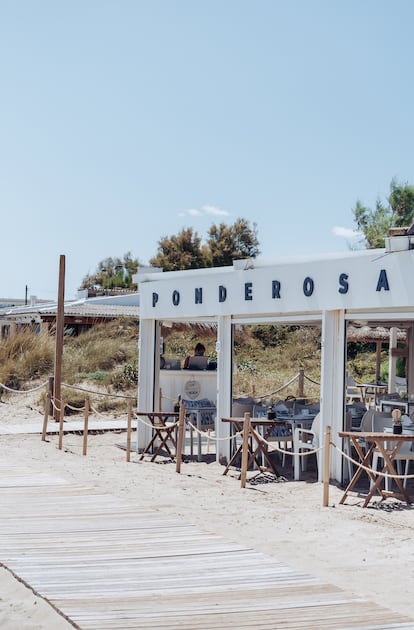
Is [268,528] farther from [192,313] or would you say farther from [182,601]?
[192,313]

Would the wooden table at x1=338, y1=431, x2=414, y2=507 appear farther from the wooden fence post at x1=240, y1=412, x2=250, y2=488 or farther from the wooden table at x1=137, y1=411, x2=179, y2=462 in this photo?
the wooden table at x1=137, y1=411, x2=179, y2=462

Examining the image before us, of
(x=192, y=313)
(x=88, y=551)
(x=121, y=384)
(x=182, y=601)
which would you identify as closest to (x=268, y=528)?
(x=88, y=551)

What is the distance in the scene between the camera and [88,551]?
773cm

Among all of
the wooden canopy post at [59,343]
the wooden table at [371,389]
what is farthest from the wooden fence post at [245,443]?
the wooden table at [371,389]

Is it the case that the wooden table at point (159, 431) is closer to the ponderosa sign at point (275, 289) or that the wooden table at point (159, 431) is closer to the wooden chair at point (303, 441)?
the ponderosa sign at point (275, 289)

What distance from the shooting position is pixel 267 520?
9594mm

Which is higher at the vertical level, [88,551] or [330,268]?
[330,268]

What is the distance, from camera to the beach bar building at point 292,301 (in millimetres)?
11008

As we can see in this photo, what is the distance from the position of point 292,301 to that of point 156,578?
6.30 meters

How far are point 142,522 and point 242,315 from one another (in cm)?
529

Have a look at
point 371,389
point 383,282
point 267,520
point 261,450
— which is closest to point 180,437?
point 261,450

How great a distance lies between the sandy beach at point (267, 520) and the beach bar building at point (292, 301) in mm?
1314

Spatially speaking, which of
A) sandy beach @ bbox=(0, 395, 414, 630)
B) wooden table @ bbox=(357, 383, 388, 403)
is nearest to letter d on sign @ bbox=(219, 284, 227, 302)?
sandy beach @ bbox=(0, 395, 414, 630)

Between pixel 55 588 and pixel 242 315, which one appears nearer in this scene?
pixel 55 588
